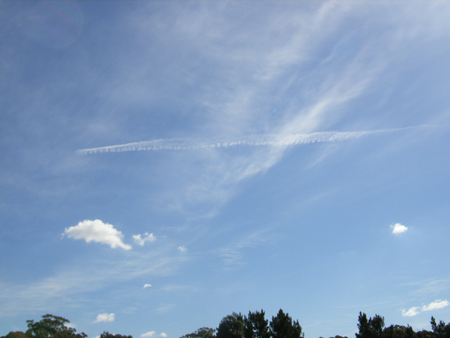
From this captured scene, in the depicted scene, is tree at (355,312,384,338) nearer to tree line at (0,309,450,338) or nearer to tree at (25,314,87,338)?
tree line at (0,309,450,338)

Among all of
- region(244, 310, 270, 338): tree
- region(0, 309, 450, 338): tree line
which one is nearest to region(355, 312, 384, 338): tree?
region(0, 309, 450, 338): tree line

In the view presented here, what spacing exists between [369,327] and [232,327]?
3217 centimetres

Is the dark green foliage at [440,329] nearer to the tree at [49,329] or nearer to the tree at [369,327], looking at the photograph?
the tree at [369,327]

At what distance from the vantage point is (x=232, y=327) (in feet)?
251

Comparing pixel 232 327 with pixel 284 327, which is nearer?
pixel 284 327

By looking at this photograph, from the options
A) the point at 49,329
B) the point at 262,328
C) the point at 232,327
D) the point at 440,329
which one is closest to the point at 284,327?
the point at 262,328

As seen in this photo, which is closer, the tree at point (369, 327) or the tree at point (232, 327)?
the tree at point (369, 327)

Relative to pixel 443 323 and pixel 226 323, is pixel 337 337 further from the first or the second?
pixel 226 323

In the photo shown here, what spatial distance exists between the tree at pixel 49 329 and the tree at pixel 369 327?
84759 mm

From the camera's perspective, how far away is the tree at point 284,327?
6212cm

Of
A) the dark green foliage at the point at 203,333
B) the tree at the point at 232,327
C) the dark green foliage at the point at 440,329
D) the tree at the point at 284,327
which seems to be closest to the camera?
the tree at the point at 284,327

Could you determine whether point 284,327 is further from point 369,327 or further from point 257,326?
point 369,327

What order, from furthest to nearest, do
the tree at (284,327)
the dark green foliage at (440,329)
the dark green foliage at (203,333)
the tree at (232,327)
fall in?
the dark green foliage at (203,333)
the dark green foliage at (440,329)
the tree at (232,327)
the tree at (284,327)

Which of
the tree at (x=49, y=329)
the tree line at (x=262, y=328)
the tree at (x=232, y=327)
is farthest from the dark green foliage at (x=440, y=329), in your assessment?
the tree at (x=49, y=329)
